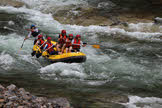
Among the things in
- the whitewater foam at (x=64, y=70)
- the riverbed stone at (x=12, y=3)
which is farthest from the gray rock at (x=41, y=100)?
the riverbed stone at (x=12, y=3)

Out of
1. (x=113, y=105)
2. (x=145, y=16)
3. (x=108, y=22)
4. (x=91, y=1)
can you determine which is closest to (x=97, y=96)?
(x=113, y=105)

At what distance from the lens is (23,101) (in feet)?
16.0

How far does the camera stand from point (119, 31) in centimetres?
1320

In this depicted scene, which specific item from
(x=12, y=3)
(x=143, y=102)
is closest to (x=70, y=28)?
(x=12, y=3)

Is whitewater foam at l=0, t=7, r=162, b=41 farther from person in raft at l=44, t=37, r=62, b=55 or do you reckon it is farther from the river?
person in raft at l=44, t=37, r=62, b=55

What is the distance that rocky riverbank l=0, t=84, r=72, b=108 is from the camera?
15.5ft

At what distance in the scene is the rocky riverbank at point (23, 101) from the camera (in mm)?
4711

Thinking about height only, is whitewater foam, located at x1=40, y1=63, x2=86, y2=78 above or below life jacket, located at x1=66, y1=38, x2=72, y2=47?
below

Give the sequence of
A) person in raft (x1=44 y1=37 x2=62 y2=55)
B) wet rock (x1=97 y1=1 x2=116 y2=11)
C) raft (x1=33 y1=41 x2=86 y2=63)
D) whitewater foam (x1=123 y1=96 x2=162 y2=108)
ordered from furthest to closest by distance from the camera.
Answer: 1. wet rock (x1=97 y1=1 x2=116 y2=11)
2. person in raft (x1=44 y1=37 x2=62 y2=55)
3. raft (x1=33 y1=41 x2=86 y2=63)
4. whitewater foam (x1=123 y1=96 x2=162 y2=108)

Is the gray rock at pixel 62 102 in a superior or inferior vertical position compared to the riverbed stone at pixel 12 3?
inferior

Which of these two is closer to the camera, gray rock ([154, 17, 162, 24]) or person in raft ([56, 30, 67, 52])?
person in raft ([56, 30, 67, 52])

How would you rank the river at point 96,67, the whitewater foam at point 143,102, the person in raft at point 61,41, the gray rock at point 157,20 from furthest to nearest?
the gray rock at point 157,20 < the person in raft at point 61,41 < the river at point 96,67 < the whitewater foam at point 143,102

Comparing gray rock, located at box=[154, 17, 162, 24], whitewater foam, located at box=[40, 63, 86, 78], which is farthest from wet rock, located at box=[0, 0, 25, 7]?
whitewater foam, located at box=[40, 63, 86, 78]

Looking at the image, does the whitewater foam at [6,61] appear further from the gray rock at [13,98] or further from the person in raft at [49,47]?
the gray rock at [13,98]
